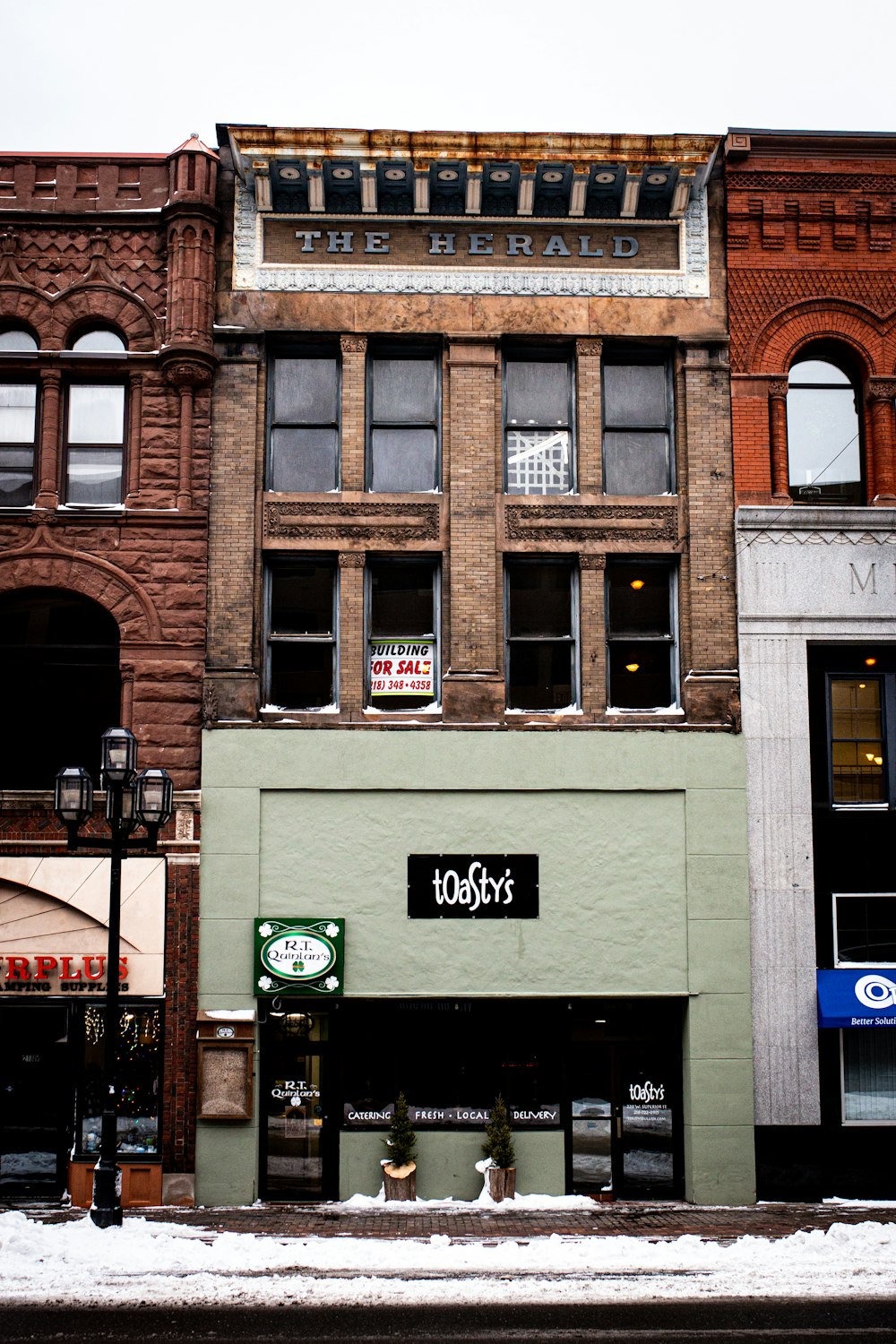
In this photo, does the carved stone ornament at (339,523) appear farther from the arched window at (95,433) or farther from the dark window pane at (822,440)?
the dark window pane at (822,440)

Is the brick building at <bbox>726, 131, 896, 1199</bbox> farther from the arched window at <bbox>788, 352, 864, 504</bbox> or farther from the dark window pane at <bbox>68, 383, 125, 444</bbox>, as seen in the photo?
the dark window pane at <bbox>68, 383, 125, 444</bbox>

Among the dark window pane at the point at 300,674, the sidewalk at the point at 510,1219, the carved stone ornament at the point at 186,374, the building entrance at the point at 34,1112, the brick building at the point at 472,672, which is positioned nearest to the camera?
the sidewalk at the point at 510,1219

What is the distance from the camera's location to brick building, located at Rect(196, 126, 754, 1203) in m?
17.8

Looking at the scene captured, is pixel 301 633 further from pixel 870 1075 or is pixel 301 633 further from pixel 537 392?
pixel 870 1075

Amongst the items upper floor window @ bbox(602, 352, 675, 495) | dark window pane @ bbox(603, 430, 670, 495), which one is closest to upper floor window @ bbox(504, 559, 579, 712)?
dark window pane @ bbox(603, 430, 670, 495)

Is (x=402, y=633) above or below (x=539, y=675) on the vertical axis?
above

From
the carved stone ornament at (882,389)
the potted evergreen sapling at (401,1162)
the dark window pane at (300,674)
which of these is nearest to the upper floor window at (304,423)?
the dark window pane at (300,674)

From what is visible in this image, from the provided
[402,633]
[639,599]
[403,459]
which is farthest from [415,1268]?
[403,459]

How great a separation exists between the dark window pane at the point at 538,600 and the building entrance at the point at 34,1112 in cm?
834

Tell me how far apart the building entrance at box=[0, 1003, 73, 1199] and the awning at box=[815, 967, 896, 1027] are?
10301mm

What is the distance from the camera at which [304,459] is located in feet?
63.6

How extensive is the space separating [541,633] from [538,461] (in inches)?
102

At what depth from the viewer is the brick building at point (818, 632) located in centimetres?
1795

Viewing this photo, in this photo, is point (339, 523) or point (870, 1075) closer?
point (870, 1075)
